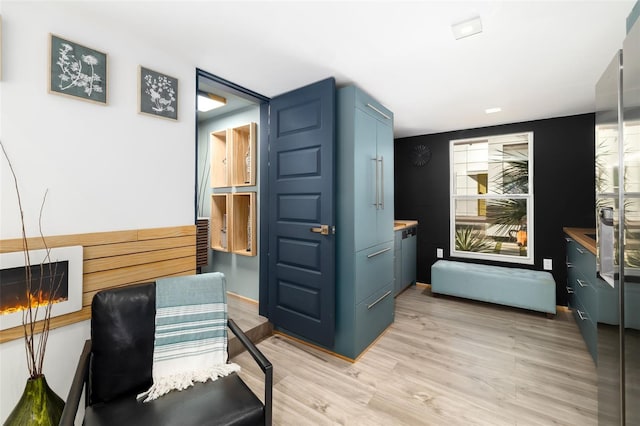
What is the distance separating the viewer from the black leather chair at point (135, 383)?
46.2 inches

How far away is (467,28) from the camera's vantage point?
162 centimetres

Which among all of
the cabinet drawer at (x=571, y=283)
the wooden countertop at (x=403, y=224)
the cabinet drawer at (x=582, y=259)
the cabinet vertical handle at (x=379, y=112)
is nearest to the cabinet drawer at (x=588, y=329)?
the cabinet drawer at (x=571, y=283)

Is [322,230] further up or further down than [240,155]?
further down

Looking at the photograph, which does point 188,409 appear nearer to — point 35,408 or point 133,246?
point 35,408

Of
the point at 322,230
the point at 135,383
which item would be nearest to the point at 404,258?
the point at 322,230

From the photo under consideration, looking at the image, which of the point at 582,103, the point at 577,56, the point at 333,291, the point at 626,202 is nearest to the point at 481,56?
the point at 577,56

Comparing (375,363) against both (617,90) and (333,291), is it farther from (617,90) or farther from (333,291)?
(617,90)

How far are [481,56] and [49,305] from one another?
3075 mm

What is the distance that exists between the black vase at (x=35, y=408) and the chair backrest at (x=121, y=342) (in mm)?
135

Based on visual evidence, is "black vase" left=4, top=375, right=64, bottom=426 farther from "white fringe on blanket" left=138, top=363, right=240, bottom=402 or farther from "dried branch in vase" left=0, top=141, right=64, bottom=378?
"white fringe on blanket" left=138, top=363, right=240, bottom=402

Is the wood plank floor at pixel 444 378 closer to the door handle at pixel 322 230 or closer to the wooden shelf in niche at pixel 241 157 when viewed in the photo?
the door handle at pixel 322 230

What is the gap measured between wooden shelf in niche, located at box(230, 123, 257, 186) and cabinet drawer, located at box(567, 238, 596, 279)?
10.2ft

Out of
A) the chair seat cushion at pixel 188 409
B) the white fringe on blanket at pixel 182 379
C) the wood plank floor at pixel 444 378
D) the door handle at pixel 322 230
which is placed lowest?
the wood plank floor at pixel 444 378

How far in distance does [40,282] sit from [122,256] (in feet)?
1.24
